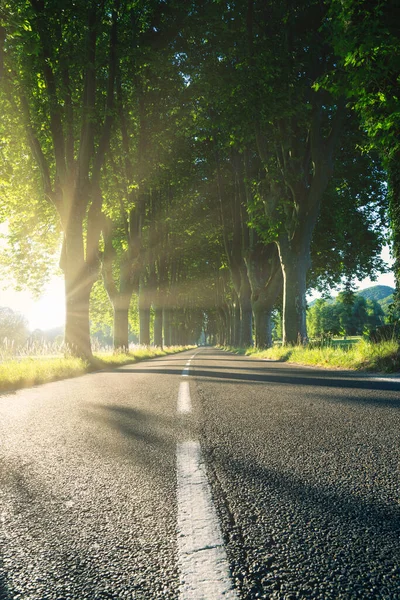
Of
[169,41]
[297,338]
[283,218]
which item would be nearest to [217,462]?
[297,338]

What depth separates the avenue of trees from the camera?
9477mm

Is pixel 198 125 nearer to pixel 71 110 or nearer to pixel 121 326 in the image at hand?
pixel 71 110

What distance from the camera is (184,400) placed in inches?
204

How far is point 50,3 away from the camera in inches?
415

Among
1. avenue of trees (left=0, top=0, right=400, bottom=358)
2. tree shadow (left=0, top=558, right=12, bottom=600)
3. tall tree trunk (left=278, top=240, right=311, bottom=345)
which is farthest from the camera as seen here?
tall tree trunk (left=278, top=240, right=311, bottom=345)

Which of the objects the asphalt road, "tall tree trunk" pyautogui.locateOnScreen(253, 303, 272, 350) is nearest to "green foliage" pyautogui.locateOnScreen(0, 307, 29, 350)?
"tall tree trunk" pyautogui.locateOnScreen(253, 303, 272, 350)

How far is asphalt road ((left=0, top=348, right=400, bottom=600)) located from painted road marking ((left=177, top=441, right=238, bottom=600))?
14 mm

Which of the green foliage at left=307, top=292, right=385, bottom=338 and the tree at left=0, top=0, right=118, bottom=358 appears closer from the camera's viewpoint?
the tree at left=0, top=0, right=118, bottom=358

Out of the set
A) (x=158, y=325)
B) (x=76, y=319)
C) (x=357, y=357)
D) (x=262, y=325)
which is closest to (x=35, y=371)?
(x=76, y=319)

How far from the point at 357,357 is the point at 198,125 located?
12650 millimetres

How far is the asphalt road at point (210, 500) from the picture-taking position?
4.00 feet

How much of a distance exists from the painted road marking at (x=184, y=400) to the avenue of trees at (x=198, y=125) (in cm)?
582

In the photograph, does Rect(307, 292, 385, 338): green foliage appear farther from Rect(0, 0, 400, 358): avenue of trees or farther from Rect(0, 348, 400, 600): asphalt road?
Rect(0, 348, 400, 600): asphalt road

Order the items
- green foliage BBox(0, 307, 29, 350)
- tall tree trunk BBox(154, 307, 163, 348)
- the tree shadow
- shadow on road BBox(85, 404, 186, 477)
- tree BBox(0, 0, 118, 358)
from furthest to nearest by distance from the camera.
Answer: green foliage BBox(0, 307, 29, 350)
tall tree trunk BBox(154, 307, 163, 348)
tree BBox(0, 0, 118, 358)
shadow on road BBox(85, 404, 186, 477)
the tree shadow
